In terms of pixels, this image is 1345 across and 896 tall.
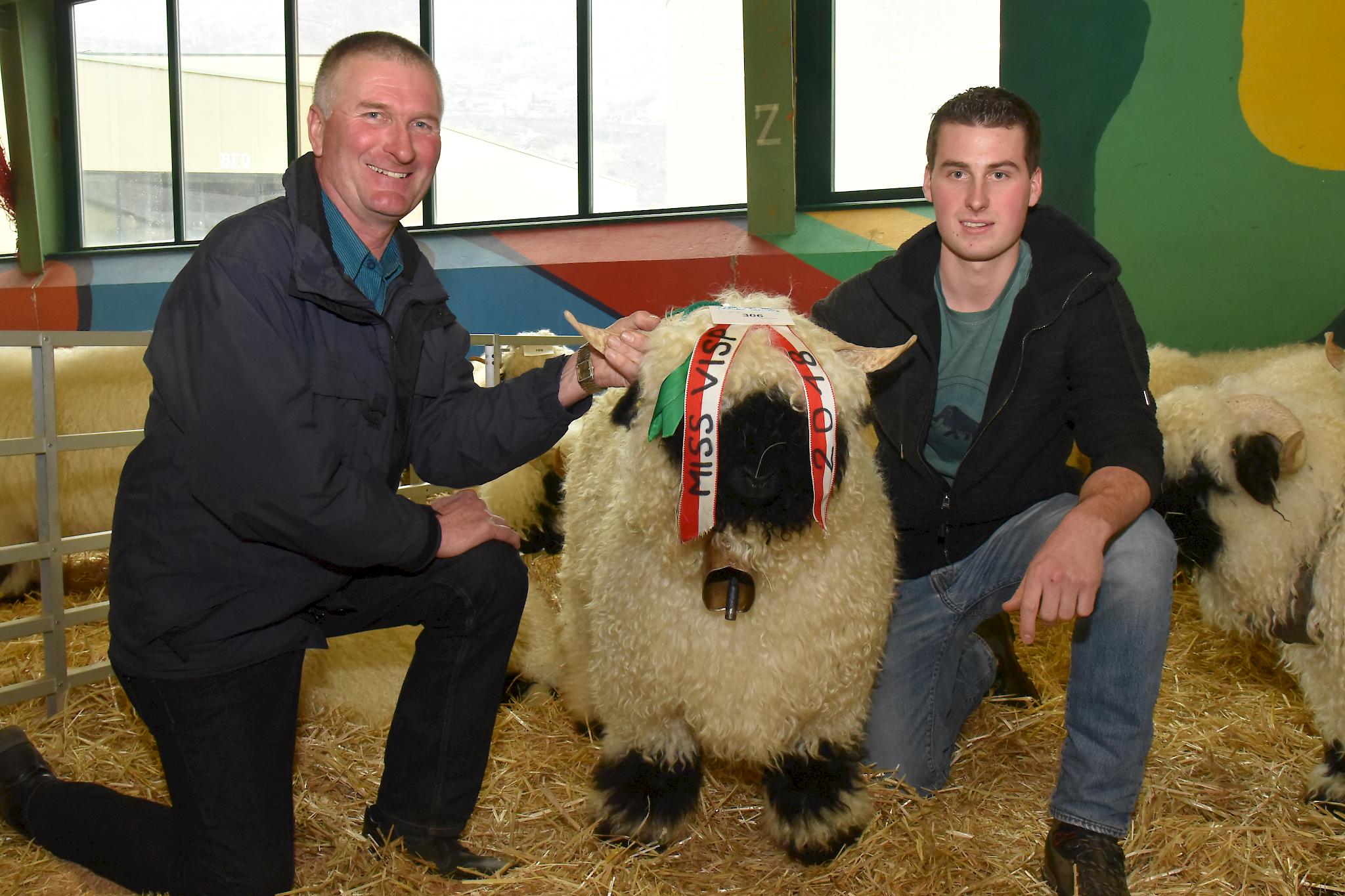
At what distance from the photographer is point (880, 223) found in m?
6.50

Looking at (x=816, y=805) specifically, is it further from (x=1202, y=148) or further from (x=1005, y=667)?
(x=1202, y=148)

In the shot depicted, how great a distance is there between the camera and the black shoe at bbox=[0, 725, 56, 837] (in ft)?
7.82

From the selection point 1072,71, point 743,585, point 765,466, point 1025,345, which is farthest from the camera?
point 1072,71

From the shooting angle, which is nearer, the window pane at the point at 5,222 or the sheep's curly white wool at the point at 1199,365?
the sheep's curly white wool at the point at 1199,365

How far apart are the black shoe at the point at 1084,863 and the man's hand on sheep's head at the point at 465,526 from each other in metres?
1.43

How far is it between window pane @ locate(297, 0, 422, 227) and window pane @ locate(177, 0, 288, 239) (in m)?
0.30

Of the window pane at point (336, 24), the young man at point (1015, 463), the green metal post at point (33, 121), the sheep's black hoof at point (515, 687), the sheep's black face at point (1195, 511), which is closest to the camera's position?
the young man at point (1015, 463)

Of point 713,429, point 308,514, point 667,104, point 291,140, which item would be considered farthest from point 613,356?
point 291,140

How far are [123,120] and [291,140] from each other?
2.40 metres

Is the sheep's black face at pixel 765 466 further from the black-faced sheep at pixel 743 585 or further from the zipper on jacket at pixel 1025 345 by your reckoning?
the zipper on jacket at pixel 1025 345

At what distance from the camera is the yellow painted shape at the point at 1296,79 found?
471cm

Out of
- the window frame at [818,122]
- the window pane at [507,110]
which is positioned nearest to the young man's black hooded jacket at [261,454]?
the window frame at [818,122]

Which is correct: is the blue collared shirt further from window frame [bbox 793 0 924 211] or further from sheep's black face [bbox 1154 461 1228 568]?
window frame [bbox 793 0 924 211]

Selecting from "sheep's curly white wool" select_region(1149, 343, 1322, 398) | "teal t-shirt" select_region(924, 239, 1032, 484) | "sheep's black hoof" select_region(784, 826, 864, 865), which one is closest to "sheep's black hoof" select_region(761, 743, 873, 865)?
"sheep's black hoof" select_region(784, 826, 864, 865)
